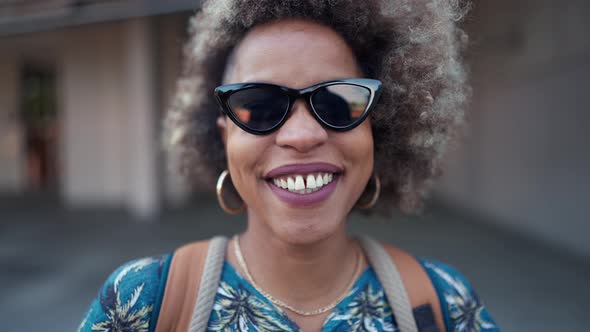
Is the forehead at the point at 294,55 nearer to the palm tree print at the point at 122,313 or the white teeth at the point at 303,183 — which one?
the white teeth at the point at 303,183

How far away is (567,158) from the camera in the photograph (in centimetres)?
524

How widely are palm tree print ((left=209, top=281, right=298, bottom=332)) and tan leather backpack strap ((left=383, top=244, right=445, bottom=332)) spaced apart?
1.25 ft

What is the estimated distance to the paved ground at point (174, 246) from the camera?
3607 mm

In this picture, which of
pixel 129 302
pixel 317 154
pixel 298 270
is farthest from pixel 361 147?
pixel 129 302

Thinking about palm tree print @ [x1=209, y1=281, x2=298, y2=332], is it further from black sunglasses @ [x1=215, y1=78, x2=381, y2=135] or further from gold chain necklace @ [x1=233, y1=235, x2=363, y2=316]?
black sunglasses @ [x1=215, y1=78, x2=381, y2=135]

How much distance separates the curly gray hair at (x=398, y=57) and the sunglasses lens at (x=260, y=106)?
0.75 feet

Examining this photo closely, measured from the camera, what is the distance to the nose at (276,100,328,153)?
1065 mm

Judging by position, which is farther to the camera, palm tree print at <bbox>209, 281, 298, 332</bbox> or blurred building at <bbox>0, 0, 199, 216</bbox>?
blurred building at <bbox>0, 0, 199, 216</bbox>

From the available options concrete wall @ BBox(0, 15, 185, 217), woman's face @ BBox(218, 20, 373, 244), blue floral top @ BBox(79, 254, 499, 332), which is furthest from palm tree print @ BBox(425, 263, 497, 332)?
concrete wall @ BBox(0, 15, 185, 217)

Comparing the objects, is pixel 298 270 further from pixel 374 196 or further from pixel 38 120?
pixel 38 120

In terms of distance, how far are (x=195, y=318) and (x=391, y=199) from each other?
0.84m

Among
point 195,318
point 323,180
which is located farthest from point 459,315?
point 195,318

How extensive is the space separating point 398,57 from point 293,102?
1.33 ft

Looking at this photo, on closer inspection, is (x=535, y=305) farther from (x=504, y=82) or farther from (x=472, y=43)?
(x=504, y=82)
